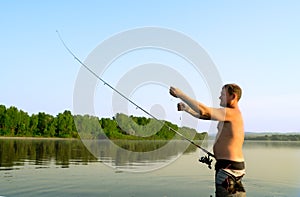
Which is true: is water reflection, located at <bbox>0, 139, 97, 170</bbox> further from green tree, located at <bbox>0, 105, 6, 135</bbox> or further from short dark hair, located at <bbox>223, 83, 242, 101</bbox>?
green tree, located at <bbox>0, 105, 6, 135</bbox>

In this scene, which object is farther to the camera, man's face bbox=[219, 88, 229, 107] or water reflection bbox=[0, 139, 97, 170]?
water reflection bbox=[0, 139, 97, 170]

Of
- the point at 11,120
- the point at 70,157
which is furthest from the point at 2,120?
the point at 70,157

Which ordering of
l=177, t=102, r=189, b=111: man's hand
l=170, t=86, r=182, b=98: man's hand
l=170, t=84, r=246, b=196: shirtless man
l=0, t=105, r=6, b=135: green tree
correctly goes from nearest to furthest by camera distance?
1. l=170, t=86, r=182, b=98: man's hand
2. l=177, t=102, r=189, b=111: man's hand
3. l=170, t=84, r=246, b=196: shirtless man
4. l=0, t=105, r=6, b=135: green tree

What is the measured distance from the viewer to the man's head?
5355mm

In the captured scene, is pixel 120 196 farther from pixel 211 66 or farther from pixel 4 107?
pixel 4 107

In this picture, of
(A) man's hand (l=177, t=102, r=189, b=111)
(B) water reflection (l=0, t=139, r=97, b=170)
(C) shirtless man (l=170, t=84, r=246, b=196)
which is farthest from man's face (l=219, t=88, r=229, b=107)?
(B) water reflection (l=0, t=139, r=97, b=170)

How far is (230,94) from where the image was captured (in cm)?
537

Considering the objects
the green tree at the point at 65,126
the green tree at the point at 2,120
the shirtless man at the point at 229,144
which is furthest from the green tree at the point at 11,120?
the shirtless man at the point at 229,144

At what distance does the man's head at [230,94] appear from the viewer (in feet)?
17.6

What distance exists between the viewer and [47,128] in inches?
4614

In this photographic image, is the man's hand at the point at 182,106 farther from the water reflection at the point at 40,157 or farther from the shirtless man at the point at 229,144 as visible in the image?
the water reflection at the point at 40,157

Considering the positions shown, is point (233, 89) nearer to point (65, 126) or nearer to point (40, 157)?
point (40, 157)

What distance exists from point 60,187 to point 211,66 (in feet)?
49.6

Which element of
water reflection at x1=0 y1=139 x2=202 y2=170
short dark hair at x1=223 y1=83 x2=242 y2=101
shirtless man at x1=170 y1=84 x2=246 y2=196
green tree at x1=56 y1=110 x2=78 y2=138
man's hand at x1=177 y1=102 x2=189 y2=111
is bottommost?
water reflection at x1=0 y1=139 x2=202 y2=170
